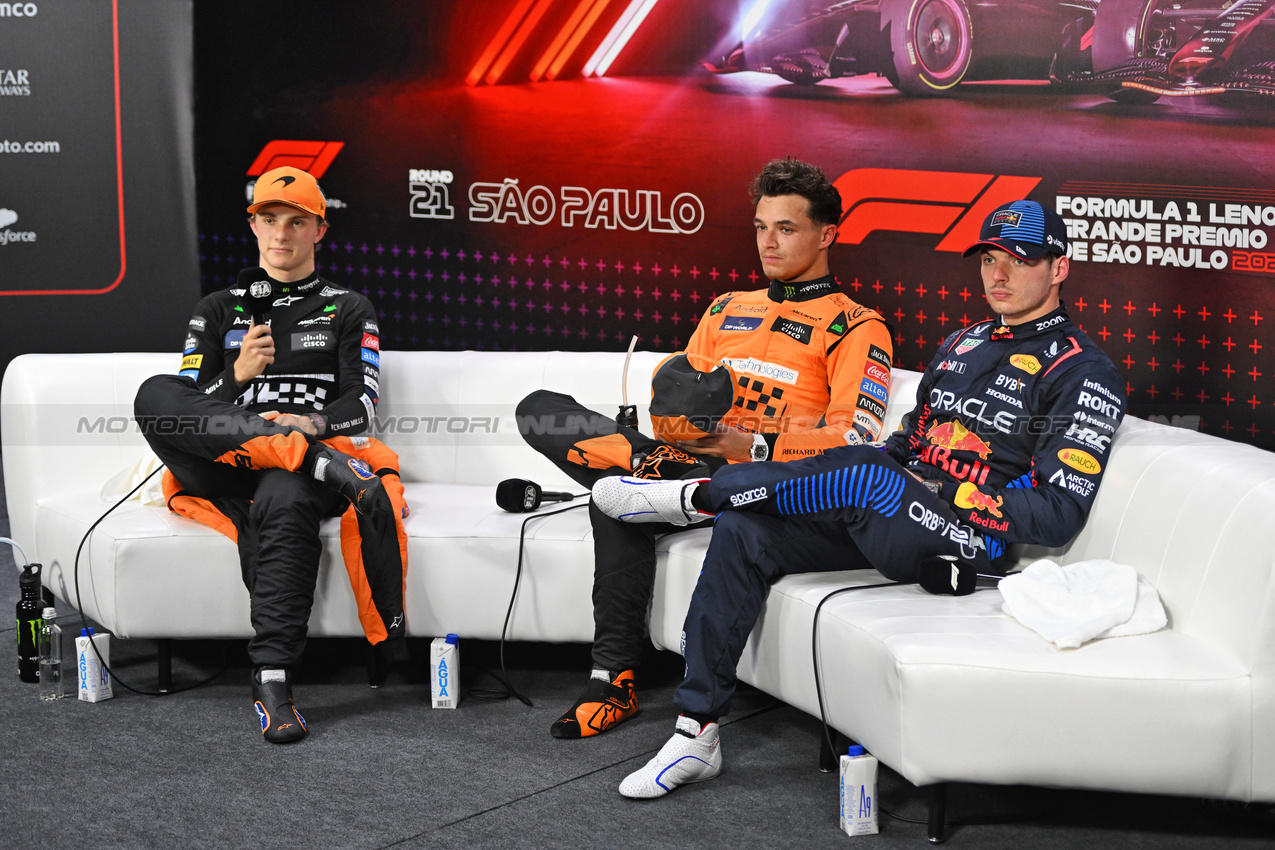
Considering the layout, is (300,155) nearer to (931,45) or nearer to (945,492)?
(931,45)

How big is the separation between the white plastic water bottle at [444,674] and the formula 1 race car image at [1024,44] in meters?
2.15

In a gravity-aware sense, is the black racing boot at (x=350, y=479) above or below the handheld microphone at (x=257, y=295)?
below

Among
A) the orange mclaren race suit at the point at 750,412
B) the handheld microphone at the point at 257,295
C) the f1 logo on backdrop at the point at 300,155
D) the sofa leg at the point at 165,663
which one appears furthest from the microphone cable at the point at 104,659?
the f1 logo on backdrop at the point at 300,155

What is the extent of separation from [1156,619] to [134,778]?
2.00m

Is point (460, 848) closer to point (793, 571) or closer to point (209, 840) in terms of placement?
point (209, 840)

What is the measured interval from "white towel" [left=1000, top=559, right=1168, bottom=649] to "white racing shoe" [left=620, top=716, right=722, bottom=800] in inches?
25.3

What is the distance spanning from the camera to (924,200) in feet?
11.9

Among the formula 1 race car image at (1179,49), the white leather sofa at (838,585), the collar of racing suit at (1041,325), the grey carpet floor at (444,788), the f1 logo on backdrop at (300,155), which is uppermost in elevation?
the formula 1 race car image at (1179,49)

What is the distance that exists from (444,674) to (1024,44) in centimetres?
242

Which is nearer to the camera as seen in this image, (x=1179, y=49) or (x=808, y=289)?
(x=808, y=289)

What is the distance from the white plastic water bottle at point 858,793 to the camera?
2.12 m

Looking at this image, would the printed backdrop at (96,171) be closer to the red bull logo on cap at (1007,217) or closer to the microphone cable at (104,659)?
the microphone cable at (104,659)

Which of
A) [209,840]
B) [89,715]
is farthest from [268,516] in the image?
[209,840]

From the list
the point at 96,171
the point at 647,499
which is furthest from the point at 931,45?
the point at 96,171
